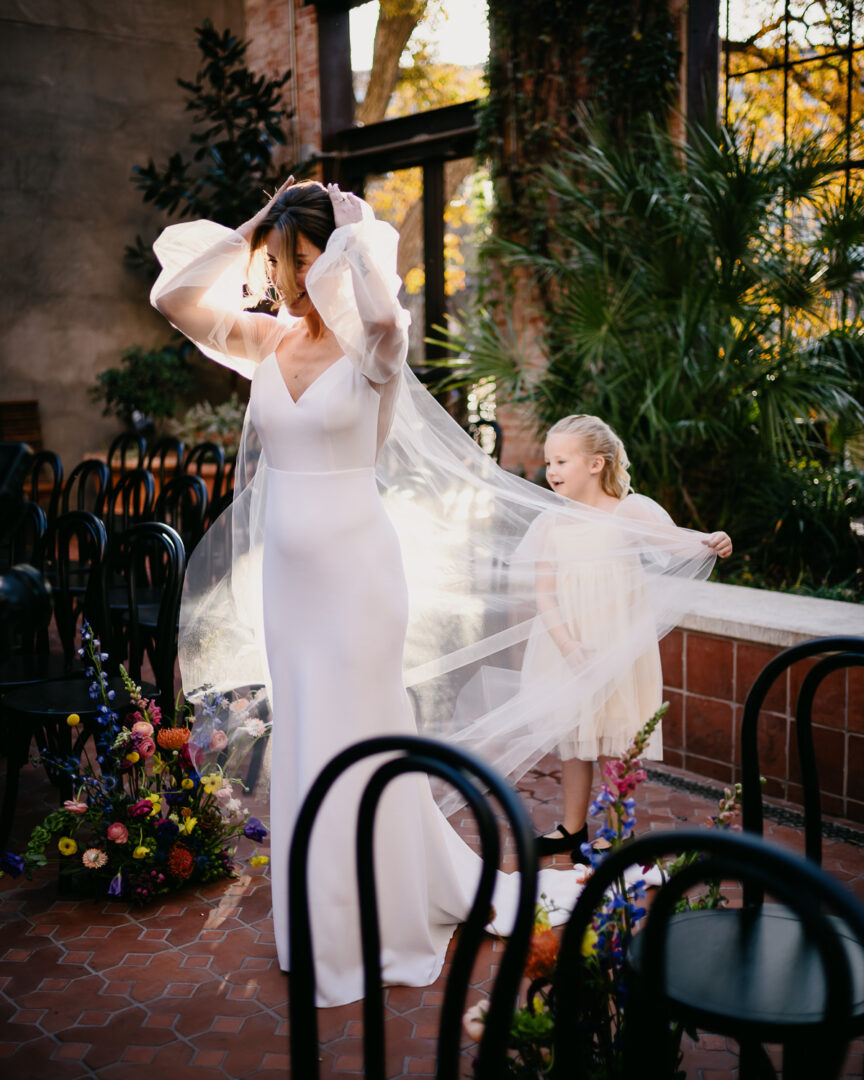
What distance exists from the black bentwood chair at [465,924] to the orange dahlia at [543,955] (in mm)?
398

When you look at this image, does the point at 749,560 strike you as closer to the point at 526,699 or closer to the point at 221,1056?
the point at 526,699

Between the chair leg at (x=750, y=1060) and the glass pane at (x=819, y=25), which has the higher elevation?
the glass pane at (x=819, y=25)

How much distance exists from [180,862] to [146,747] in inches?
12.4

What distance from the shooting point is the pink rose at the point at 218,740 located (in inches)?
111

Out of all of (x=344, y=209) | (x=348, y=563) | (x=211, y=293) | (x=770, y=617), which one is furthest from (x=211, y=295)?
(x=770, y=617)

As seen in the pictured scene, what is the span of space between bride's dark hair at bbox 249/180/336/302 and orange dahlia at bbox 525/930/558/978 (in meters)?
1.42

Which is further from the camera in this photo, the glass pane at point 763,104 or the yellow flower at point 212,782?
the glass pane at point 763,104

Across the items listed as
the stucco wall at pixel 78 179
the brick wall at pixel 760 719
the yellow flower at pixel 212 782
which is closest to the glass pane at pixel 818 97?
the brick wall at pixel 760 719

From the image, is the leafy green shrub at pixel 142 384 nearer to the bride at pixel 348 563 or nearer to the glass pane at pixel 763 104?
the glass pane at pixel 763 104

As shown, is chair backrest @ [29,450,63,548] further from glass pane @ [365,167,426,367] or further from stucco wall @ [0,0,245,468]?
glass pane @ [365,167,426,367]

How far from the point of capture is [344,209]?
2242 millimetres

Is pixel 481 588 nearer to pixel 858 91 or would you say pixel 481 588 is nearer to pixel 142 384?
pixel 858 91

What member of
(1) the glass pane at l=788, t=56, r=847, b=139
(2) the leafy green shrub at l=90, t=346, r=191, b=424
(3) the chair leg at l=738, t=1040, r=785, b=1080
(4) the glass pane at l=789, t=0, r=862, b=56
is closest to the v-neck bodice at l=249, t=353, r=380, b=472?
(3) the chair leg at l=738, t=1040, r=785, b=1080

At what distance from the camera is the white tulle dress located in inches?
93.2
